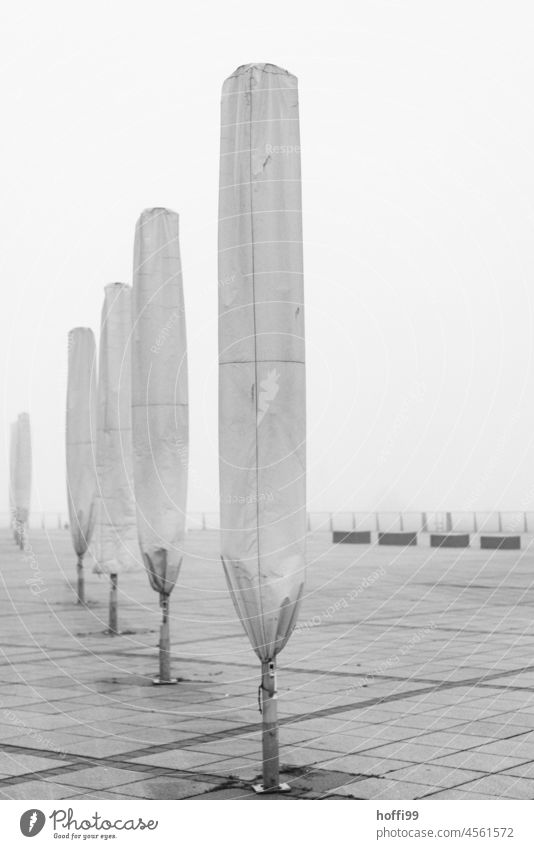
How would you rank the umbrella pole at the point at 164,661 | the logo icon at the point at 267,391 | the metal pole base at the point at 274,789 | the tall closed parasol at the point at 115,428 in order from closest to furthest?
1. the metal pole base at the point at 274,789
2. the logo icon at the point at 267,391
3. the umbrella pole at the point at 164,661
4. the tall closed parasol at the point at 115,428

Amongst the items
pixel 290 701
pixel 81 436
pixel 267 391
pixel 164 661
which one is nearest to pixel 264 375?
pixel 267 391

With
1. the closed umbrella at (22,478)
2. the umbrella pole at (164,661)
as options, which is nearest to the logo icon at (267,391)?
the umbrella pole at (164,661)

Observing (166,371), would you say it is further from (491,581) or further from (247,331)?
(491,581)

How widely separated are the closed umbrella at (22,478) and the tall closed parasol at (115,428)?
29.8 m

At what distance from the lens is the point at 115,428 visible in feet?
69.3

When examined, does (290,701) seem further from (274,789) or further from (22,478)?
(22,478)

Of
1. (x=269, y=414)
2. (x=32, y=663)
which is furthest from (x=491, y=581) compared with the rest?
(x=269, y=414)

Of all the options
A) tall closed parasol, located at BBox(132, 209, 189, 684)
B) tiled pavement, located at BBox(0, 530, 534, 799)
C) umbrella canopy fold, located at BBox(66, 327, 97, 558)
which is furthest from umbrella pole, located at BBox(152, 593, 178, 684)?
umbrella canopy fold, located at BBox(66, 327, 97, 558)

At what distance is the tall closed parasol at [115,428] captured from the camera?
69.0 ft

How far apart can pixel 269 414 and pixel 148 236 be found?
23.1 ft
